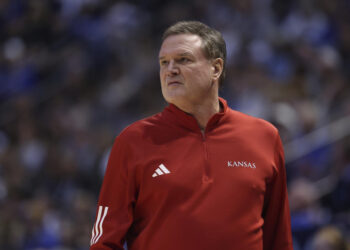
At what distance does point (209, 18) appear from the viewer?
9.33 m

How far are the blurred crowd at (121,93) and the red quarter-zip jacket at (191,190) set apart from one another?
5.87ft

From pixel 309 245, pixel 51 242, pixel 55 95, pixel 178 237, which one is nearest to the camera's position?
pixel 178 237

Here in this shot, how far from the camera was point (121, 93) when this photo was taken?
9.53 m

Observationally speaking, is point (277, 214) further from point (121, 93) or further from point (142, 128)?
point (121, 93)

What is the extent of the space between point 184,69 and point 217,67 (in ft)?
0.69

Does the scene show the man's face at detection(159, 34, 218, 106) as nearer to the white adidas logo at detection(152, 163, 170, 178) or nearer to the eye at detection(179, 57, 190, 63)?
the eye at detection(179, 57, 190, 63)

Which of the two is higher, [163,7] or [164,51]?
[163,7]

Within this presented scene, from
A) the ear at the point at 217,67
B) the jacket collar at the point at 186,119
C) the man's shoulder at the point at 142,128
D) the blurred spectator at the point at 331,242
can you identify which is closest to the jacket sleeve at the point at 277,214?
the jacket collar at the point at 186,119

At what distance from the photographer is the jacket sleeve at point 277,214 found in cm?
296

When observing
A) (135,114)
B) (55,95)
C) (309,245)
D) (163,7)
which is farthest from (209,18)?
(309,245)

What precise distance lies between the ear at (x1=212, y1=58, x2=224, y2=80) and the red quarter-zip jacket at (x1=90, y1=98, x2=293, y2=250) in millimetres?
190

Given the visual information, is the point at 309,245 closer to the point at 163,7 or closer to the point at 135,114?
the point at 135,114

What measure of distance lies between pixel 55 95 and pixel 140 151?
23.4 ft

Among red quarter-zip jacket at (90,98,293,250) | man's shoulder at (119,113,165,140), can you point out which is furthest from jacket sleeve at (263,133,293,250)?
man's shoulder at (119,113,165,140)
